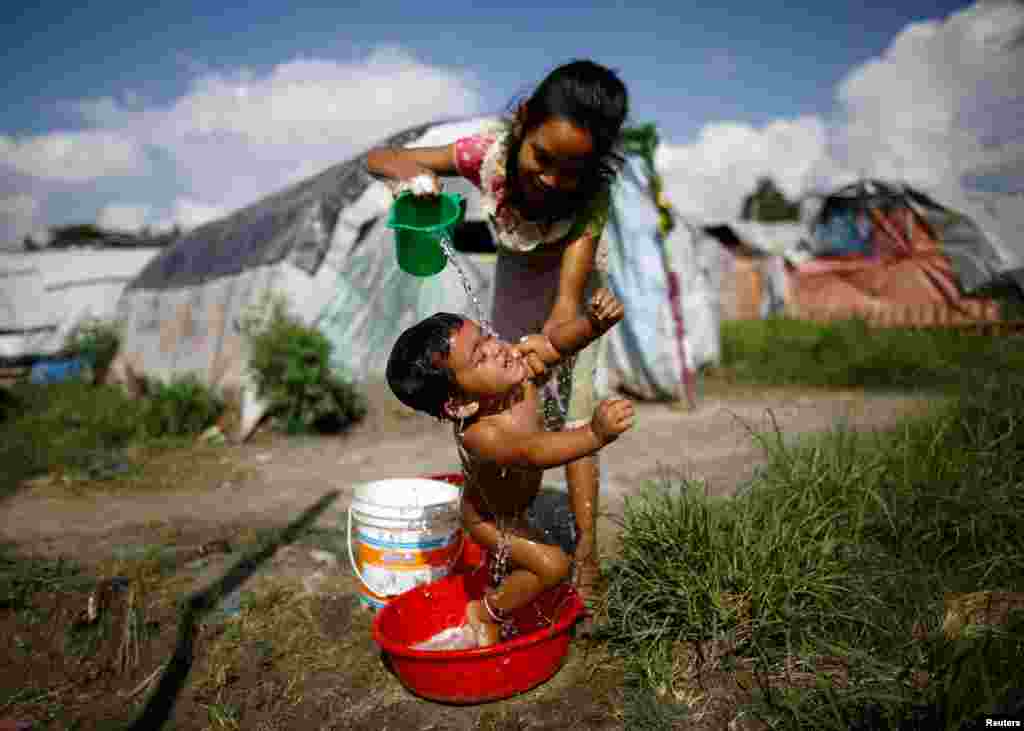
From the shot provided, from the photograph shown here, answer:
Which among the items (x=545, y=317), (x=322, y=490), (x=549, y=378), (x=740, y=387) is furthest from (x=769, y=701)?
(x=740, y=387)

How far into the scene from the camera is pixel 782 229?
68.0 feet

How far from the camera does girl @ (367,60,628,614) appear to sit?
5.90ft

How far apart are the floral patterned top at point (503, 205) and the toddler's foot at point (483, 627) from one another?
1144 mm

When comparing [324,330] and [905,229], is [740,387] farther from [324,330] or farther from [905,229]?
[905,229]

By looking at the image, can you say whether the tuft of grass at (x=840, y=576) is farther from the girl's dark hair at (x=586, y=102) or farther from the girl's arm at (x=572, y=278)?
the girl's dark hair at (x=586, y=102)

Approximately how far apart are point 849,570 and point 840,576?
16cm

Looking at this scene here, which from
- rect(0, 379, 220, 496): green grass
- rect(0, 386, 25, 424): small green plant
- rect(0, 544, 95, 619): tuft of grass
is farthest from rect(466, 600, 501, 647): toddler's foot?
rect(0, 386, 25, 424): small green plant

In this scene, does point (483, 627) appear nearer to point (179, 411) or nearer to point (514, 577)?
point (514, 577)

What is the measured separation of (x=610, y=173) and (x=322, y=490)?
2.94m

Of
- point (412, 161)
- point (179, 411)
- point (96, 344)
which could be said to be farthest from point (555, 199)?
point (96, 344)

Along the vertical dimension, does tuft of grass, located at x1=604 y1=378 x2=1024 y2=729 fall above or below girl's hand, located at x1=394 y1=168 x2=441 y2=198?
below

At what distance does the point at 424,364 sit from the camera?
1883mm

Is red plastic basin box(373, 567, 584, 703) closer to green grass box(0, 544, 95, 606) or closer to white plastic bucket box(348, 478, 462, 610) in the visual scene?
white plastic bucket box(348, 478, 462, 610)

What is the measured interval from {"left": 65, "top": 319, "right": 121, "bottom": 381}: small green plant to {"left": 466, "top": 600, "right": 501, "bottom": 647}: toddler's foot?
9421 mm
